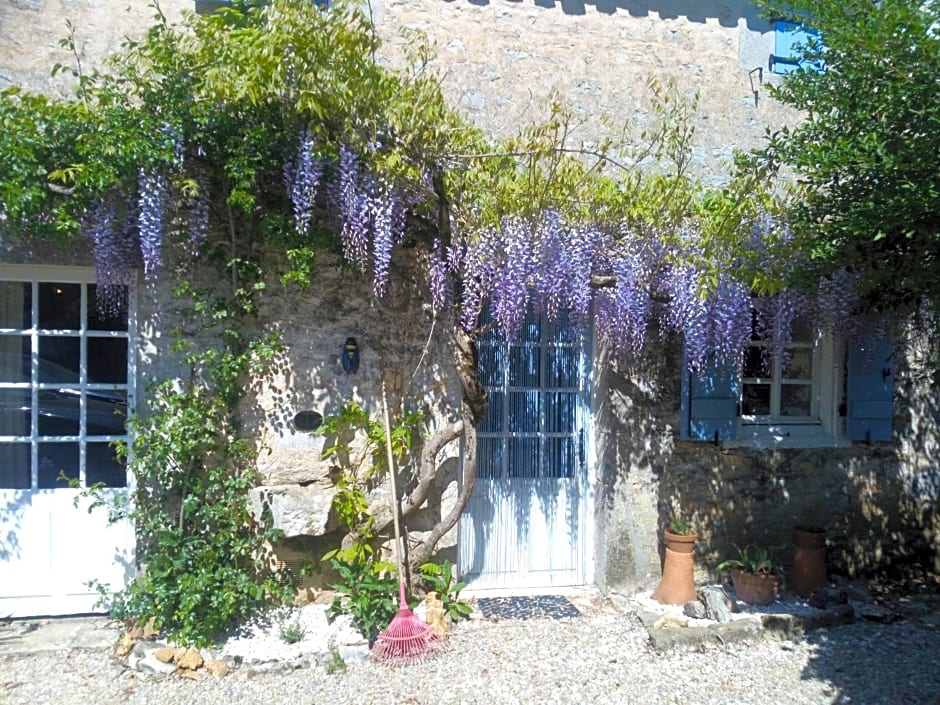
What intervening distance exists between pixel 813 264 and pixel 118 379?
12.8ft

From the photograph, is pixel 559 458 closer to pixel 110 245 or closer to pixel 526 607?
pixel 526 607

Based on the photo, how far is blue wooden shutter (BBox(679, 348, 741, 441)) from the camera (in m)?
4.68

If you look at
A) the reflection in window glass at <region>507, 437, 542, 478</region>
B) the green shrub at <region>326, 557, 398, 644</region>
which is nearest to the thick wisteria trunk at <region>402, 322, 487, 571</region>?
the green shrub at <region>326, 557, 398, 644</region>

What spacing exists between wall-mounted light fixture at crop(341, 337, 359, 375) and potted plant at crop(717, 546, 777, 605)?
2574 mm

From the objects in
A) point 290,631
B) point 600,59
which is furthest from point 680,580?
point 600,59

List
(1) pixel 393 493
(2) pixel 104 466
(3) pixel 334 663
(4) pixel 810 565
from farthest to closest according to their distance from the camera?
(4) pixel 810 565
(2) pixel 104 466
(1) pixel 393 493
(3) pixel 334 663

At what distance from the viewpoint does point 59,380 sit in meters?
4.02

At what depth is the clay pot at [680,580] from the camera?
174 inches

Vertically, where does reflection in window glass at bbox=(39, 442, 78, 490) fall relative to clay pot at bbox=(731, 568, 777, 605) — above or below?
above

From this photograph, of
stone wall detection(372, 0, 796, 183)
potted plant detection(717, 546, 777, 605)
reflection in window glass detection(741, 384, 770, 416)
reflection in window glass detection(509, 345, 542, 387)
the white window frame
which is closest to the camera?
potted plant detection(717, 546, 777, 605)

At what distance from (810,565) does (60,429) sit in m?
4.55

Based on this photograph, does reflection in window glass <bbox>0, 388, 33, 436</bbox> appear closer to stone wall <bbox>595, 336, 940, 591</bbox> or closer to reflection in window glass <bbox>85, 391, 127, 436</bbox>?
reflection in window glass <bbox>85, 391, 127, 436</bbox>

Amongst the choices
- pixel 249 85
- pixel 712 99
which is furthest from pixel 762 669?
pixel 249 85

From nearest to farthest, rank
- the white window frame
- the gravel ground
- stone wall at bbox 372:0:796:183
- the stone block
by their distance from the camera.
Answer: the gravel ground, the stone block, stone wall at bbox 372:0:796:183, the white window frame
